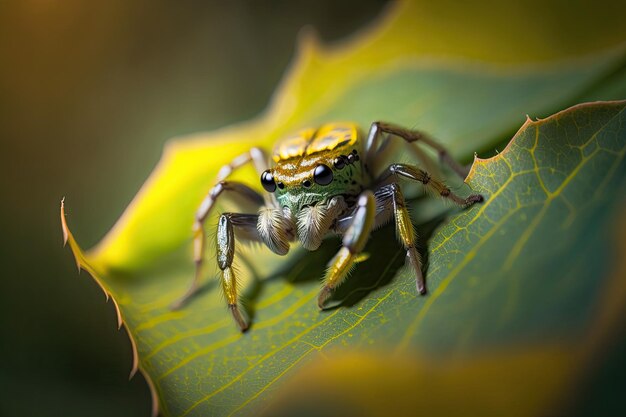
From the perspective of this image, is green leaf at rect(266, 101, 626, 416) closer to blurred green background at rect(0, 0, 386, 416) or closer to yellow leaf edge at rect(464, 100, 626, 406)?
yellow leaf edge at rect(464, 100, 626, 406)

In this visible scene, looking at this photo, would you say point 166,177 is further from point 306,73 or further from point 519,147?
point 519,147

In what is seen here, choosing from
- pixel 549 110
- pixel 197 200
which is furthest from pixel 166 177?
pixel 549 110

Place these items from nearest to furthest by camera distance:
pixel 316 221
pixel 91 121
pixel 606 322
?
pixel 606 322, pixel 316 221, pixel 91 121

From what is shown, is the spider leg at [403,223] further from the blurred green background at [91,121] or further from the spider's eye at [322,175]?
the blurred green background at [91,121]

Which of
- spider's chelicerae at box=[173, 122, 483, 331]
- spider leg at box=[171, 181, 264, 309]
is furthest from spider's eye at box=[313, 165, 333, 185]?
spider leg at box=[171, 181, 264, 309]

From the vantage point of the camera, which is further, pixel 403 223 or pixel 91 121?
pixel 91 121

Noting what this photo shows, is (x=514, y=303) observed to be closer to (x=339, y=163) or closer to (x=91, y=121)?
(x=339, y=163)

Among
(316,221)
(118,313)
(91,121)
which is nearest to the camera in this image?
(118,313)

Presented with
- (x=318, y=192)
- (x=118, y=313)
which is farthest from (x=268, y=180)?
(x=118, y=313)
